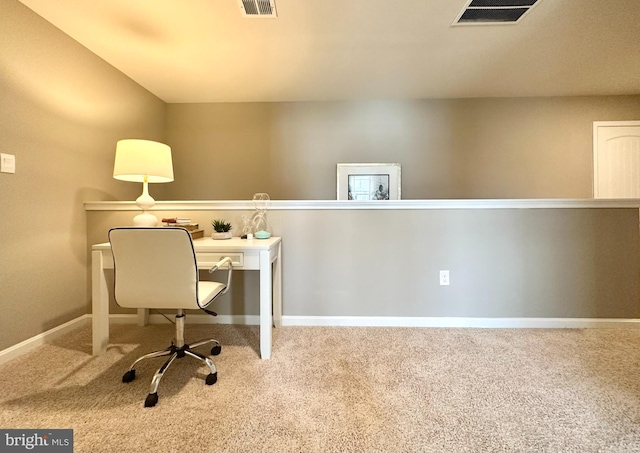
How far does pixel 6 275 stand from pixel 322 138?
A: 119 inches

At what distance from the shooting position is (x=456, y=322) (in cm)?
209

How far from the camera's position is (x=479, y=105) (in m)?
3.23

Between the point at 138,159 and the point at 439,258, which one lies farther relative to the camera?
the point at 439,258

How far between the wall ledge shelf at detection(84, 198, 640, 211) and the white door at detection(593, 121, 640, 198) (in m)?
1.57

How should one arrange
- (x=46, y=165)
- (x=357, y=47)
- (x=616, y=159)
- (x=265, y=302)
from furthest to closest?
(x=616, y=159)
(x=357, y=47)
(x=46, y=165)
(x=265, y=302)

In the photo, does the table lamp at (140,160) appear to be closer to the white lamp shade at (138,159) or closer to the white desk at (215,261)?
the white lamp shade at (138,159)

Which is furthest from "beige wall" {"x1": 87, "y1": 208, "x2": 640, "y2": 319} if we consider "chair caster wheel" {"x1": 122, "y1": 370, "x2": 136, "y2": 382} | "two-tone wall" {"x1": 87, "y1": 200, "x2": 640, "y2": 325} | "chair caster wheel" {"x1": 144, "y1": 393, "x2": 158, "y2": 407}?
"chair caster wheel" {"x1": 144, "y1": 393, "x2": 158, "y2": 407}

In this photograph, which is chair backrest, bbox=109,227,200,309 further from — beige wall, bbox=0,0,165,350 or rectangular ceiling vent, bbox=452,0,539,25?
rectangular ceiling vent, bbox=452,0,539,25

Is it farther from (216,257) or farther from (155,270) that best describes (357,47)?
(155,270)

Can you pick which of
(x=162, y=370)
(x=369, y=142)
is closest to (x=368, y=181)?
(x=369, y=142)

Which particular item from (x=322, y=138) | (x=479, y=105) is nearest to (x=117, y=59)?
(x=322, y=138)

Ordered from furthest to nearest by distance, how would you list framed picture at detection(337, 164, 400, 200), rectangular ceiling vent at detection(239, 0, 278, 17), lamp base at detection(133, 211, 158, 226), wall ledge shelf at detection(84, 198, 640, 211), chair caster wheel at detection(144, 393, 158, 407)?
framed picture at detection(337, 164, 400, 200), wall ledge shelf at detection(84, 198, 640, 211), lamp base at detection(133, 211, 158, 226), rectangular ceiling vent at detection(239, 0, 278, 17), chair caster wheel at detection(144, 393, 158, 407)

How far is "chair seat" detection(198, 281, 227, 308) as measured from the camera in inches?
53.8

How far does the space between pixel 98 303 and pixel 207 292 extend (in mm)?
850
